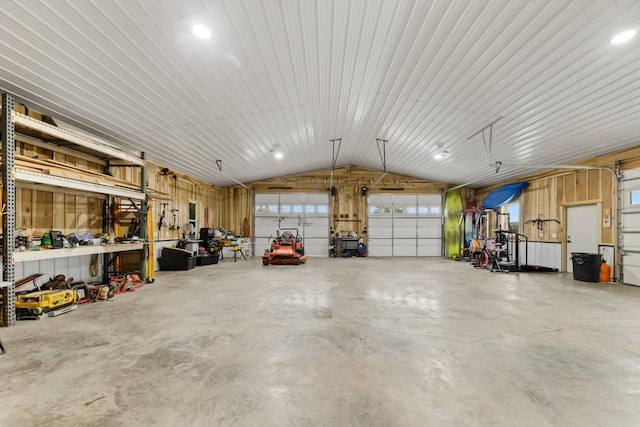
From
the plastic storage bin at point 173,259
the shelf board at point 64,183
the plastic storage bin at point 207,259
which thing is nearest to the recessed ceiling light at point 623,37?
the shelf board at point 64,183

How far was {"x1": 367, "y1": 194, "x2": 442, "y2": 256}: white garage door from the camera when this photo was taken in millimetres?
12680

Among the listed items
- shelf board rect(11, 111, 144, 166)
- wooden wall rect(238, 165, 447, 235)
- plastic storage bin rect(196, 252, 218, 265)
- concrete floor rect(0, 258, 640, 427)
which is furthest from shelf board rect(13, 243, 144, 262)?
wooden wall rect(238, 165, 447, 235)

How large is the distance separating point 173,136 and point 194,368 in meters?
5.06

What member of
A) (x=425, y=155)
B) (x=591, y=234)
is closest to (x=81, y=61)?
(x=425, y=155)

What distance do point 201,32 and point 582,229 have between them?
980 centimetres

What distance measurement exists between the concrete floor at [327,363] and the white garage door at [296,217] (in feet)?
25.1

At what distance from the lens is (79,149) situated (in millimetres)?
5371

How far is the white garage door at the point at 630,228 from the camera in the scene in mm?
6289

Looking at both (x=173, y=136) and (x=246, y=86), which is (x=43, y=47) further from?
(x=173, y=136)

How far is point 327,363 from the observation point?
101 inches

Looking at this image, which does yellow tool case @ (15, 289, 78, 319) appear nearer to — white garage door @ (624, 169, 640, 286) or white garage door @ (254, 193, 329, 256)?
white garage door @ (254, 193, 329, 256)

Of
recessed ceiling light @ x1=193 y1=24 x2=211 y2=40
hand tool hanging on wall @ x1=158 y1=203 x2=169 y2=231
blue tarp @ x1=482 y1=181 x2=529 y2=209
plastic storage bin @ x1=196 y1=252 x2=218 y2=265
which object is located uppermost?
recessed ceiling light @ x1=193 y1=24 x2=211 y2=40

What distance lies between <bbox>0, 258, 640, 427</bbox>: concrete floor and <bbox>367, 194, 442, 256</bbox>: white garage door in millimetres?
7786

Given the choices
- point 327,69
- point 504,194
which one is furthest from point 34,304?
point 504,194
